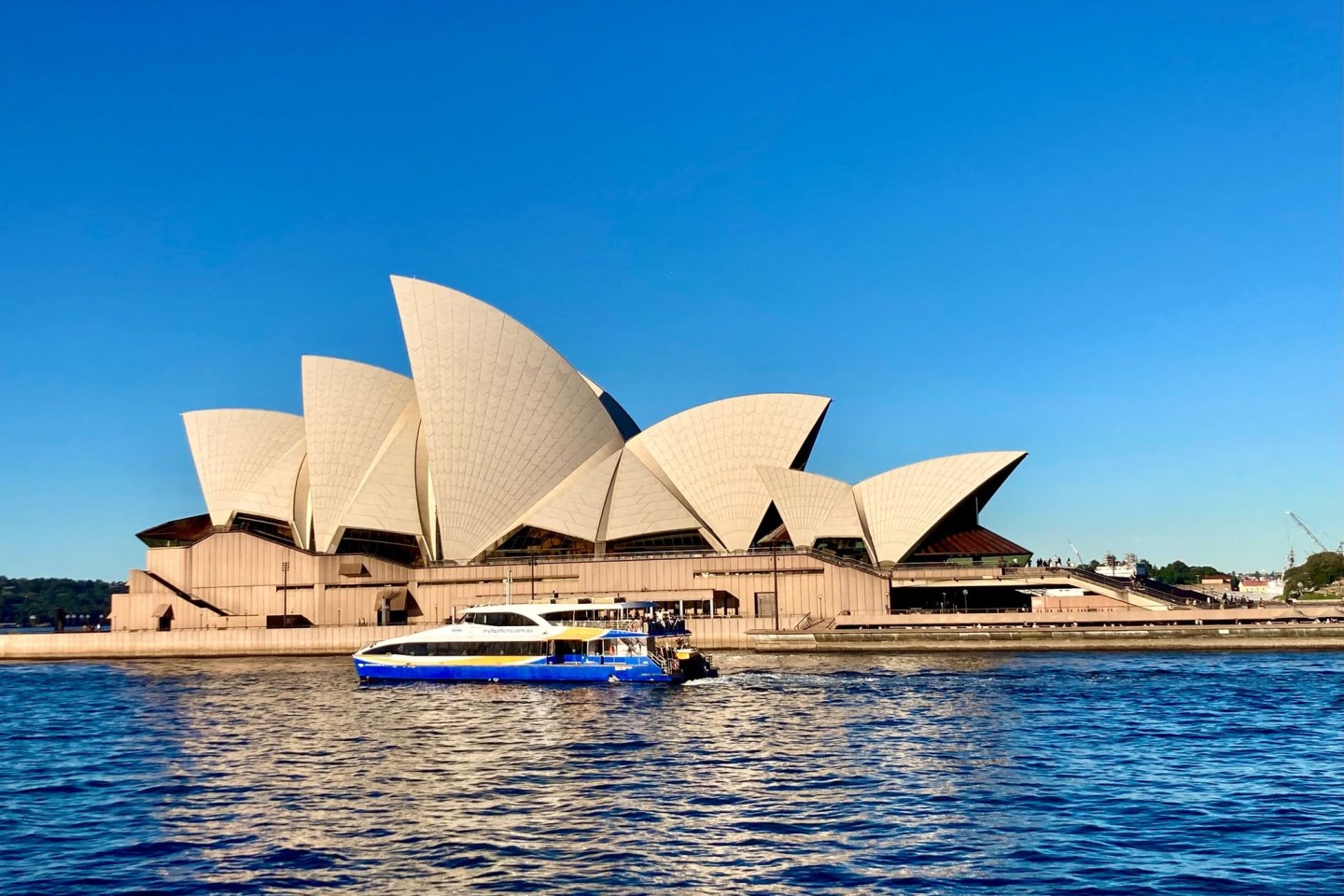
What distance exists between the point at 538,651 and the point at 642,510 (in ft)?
83.4

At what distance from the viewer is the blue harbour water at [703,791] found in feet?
53.7

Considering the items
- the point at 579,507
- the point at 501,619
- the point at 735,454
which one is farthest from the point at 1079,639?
the point at 579,507

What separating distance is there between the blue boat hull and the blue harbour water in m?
3.32

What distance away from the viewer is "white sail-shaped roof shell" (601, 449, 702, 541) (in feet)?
225

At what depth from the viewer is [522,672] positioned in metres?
44.4

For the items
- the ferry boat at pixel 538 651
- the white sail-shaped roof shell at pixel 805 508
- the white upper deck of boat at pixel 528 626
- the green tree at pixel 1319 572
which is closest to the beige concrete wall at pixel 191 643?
the ferry boat at pixel 538 651

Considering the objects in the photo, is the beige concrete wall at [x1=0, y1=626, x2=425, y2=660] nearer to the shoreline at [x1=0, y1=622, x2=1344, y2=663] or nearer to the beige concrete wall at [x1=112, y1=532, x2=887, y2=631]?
the shoreline at [x1=0, y1=622, x2=1344, y2=663]

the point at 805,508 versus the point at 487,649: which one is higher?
the point at 805,508

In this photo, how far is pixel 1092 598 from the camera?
204 ft

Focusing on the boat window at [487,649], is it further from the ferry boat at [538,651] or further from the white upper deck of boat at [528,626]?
the white upper deck of boat at [528,626]

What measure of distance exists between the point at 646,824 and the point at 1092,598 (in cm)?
4906

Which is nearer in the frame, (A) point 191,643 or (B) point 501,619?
(B) point 501,619

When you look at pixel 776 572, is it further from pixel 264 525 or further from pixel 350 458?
pixel 264 525

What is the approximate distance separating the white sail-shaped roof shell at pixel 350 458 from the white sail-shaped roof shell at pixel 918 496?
1136 inches
